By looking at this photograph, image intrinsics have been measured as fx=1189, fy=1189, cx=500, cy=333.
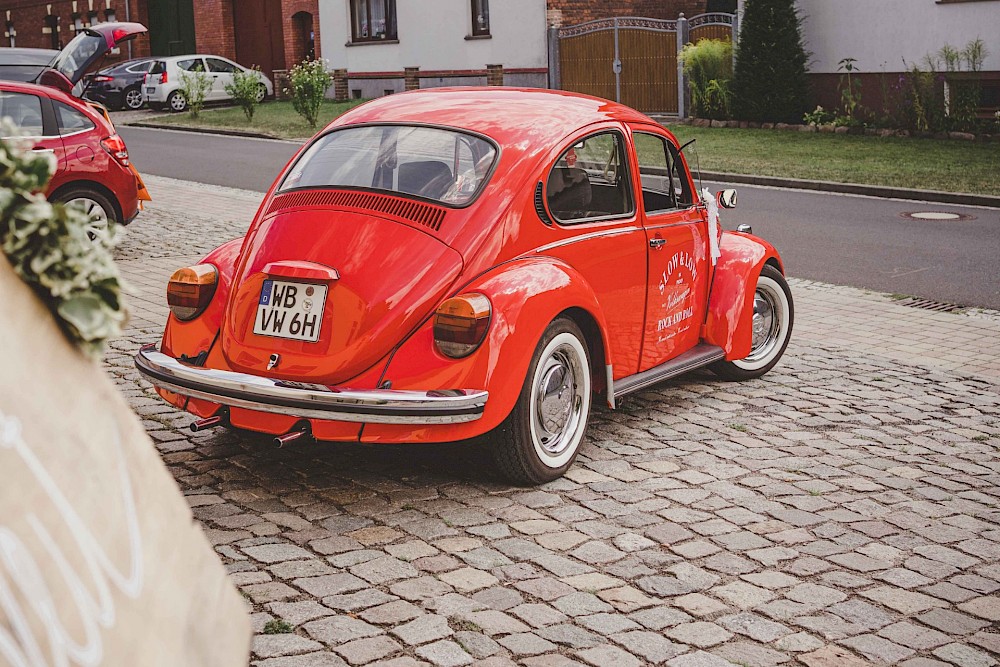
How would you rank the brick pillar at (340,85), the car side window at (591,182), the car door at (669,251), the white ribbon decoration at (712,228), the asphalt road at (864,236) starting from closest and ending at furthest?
the car side window at (591,182) → the car door at (669,251) → the white ribbon decoration at (712,228) → the asphalt road at (864,236) → the brick pillar at (340,85)

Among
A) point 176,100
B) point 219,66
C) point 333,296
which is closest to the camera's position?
point 333,296

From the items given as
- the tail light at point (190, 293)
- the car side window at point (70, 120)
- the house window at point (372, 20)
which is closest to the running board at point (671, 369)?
the tail light at point (190, 293)

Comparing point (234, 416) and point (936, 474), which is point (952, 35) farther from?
point (234, 416)

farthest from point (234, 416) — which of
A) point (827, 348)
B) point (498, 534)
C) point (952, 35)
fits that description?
point (952, 35)

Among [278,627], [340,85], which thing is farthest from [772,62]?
[278,627]

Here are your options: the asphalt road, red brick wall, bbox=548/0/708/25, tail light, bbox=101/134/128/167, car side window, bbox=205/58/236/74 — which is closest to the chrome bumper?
the asphalt road

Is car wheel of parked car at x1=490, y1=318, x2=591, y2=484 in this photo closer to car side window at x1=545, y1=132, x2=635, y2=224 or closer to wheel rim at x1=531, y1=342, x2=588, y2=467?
wheel rim at x1=531, y1=342, x2=588, y2=467

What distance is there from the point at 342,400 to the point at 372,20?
33.9m

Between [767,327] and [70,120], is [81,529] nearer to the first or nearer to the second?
→ [767,327]

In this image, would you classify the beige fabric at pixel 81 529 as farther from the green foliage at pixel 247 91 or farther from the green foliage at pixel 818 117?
the green foliage at pixel 247 91

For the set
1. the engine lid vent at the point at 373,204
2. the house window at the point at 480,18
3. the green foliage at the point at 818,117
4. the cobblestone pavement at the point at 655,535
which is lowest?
the cobblestone pavement at the point at 655,535

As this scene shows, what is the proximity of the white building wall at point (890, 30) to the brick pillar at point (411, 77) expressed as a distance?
43.5 feet

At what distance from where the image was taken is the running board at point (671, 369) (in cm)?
592

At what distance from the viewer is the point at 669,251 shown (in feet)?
20.8
